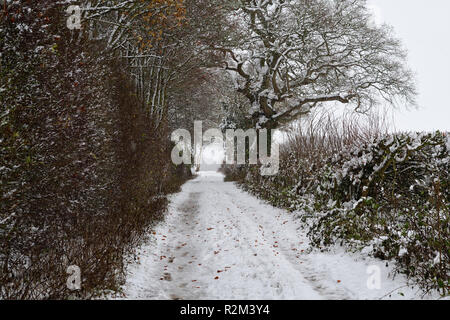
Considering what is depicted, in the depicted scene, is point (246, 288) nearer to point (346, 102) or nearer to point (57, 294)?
point (57, 294)

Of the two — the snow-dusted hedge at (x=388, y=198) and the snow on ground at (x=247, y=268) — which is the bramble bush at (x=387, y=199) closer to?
the snow-dusted hedge at (x=388, y=198)

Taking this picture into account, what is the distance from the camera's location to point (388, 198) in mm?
7367

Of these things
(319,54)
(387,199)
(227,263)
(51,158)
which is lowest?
(227,263)

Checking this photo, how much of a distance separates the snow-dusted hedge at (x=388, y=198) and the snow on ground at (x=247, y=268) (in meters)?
0.40

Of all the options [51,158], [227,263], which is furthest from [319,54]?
[51,158]

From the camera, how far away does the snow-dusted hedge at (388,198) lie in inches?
219

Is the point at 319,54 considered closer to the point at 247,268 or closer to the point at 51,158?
the point at 247,268

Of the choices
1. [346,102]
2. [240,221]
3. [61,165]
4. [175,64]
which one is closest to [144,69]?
[175,64]

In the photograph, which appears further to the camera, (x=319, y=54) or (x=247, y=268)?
(x=319, y=54)

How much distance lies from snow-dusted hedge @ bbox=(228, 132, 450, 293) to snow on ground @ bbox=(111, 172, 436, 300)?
395 millimetres

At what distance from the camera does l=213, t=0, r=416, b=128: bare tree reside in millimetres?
17938

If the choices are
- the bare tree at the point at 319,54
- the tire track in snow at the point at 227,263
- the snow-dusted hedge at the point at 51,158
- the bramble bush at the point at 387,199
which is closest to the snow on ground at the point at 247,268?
the tire track in snow at the point at 227,263

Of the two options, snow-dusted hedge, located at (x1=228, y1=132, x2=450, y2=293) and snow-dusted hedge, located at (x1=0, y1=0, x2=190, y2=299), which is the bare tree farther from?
snow-dusted hedge, located at (x1=0, y1=0, x2=190, y2=299)

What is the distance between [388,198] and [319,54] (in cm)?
1337
